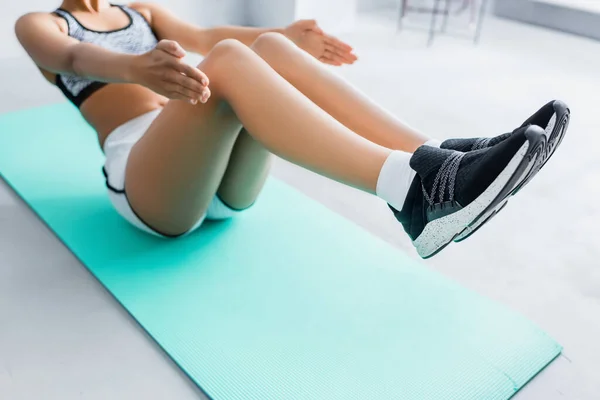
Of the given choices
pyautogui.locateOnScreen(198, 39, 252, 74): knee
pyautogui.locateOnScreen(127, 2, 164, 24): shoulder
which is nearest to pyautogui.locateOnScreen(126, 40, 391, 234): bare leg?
pyautogui.locateOnScreen(198, 39, 252, 74): knee

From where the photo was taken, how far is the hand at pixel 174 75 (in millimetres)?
1256

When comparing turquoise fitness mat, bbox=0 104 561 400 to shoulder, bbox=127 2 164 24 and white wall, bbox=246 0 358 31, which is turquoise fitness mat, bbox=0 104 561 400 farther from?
white wall, bbox=246 0 358 31

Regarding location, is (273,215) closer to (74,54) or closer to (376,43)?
(74,54)

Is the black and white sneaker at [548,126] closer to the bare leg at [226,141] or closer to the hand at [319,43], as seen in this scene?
the bare leg at [226,141]

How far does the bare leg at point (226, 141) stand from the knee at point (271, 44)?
190 mm

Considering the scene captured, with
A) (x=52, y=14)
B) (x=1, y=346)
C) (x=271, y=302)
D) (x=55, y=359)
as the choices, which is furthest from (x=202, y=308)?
(x=52, y=14)

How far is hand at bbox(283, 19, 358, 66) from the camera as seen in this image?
5.89 ft

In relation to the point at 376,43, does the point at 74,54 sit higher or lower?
higher

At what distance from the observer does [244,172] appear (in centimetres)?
176

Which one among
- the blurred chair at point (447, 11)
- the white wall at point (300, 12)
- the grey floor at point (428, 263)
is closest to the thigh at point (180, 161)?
the grey floor at point (428, 263)

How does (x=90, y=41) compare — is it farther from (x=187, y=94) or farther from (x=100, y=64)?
(x=187, y=94)

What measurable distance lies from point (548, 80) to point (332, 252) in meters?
2.77

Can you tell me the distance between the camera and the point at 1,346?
154 centimetres

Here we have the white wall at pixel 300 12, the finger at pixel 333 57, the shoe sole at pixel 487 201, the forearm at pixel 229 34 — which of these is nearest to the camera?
the shoe sole at pixel 487 201
